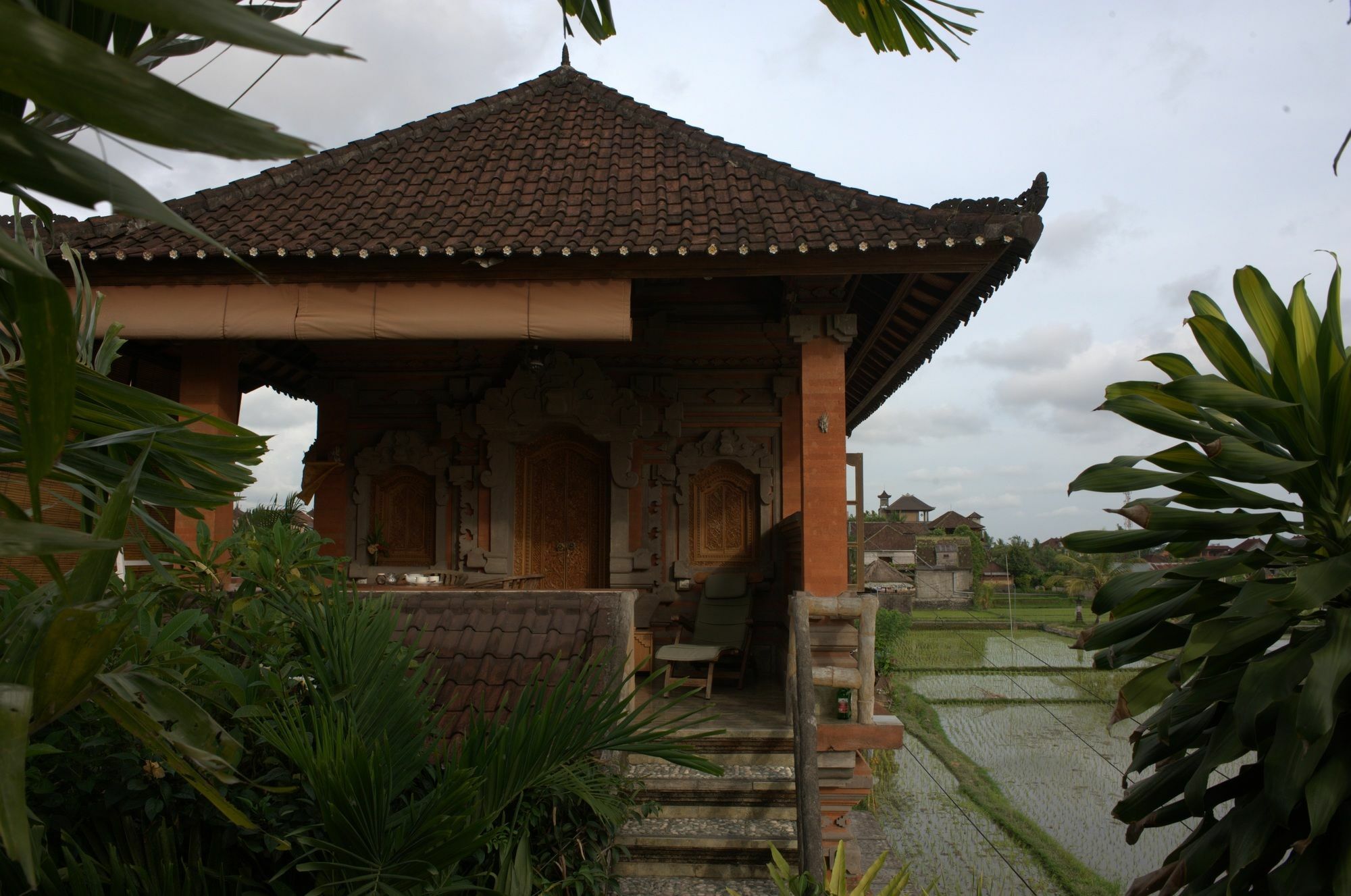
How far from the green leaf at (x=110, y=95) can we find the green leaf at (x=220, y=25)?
0.13 ft

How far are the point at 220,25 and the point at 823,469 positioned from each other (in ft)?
20.9

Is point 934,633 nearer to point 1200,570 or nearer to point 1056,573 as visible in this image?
point 1056,573

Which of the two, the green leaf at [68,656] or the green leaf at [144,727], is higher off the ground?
the green leaf at [68,656]

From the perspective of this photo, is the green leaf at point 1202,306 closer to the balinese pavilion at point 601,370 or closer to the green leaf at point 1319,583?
the green leaf at point 1319,583

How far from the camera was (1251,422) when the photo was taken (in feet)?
9.59

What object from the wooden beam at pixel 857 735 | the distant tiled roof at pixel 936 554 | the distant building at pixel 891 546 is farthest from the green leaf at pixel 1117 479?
the distant building at pixel 891 546

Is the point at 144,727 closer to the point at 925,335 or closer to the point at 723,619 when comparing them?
the point at 723,619

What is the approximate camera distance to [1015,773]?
16844mm

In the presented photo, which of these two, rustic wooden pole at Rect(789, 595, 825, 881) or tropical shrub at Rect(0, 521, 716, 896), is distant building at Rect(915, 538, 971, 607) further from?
tropical shrub at Rect(0, 521, 716, 896)

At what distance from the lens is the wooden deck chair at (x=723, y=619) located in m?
8.40

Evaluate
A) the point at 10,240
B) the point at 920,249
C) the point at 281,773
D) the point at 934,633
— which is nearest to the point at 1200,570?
the point at 281,773

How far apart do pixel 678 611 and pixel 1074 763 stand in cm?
1140

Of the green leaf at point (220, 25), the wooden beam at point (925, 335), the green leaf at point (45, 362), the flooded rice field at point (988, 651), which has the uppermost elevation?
the wooden beam at point (925, 335)

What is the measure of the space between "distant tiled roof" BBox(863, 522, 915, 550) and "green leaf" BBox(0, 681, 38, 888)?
4773 centimetres
